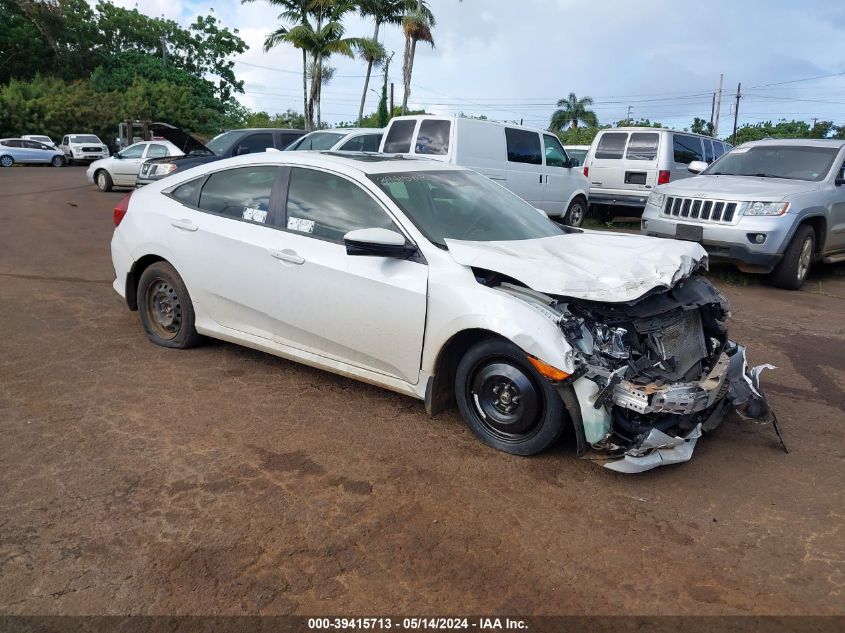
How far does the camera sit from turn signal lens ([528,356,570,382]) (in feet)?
11.0

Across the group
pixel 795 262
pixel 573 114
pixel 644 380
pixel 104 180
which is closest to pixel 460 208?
pixel 644 380

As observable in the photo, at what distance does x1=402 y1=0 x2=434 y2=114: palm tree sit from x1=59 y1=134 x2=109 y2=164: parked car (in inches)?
666

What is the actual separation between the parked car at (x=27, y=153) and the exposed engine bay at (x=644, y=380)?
35.7m

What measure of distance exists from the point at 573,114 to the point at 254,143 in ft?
164

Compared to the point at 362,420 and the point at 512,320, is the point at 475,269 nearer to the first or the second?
the point at 512,320

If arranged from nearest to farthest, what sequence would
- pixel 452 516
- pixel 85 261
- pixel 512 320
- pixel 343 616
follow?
1. pixel 343 616
2. pixel 452 516
3. pixel 512 320
4. pixel 85 261

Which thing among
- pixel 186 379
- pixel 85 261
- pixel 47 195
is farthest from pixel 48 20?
pixel 186 379

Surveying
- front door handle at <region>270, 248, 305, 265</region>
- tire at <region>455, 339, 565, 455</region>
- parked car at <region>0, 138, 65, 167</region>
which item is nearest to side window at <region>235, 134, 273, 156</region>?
front door handle at <region>270, 248, 305, 265</region>

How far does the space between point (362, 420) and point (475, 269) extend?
3.95 feet

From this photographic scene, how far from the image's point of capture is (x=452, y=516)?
3221mm

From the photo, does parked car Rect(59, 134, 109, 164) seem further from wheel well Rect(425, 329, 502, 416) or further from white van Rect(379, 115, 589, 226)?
wheel well Rect(425, 329, 502, 416)

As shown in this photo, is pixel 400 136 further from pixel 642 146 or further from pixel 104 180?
pixel 104 180

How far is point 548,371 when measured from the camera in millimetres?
3395

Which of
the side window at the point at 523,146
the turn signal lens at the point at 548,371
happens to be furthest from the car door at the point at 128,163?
the turn signal lens at the point at 548,371
